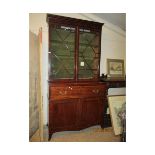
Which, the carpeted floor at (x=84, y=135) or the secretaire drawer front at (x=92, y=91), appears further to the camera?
the secretaire drawer front at (x=92, y=91)

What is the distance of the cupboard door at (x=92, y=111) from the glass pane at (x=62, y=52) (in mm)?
381

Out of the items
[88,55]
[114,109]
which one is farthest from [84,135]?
[88,55]

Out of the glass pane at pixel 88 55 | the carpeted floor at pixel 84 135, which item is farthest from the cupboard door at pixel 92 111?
the glass pane at pixel 88 55

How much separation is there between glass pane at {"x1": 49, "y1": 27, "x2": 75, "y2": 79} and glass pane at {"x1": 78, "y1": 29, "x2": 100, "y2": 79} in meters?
0.13

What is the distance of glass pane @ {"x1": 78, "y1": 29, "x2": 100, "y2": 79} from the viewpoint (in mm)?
1925

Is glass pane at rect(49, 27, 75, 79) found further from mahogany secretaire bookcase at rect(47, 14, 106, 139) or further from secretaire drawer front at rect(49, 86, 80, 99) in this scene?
secretaire drawer front at rect(49, 86, 80, 99)

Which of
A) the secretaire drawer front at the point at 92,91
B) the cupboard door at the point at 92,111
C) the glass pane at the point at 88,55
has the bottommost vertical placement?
the cupboard door at the point at 92,111

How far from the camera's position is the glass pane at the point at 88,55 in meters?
1.92

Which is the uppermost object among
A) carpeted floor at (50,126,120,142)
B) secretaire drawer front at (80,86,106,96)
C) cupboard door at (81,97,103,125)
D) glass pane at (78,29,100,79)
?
glass pane at (78,29,100,79)

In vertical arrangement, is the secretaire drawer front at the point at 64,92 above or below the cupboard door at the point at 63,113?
above

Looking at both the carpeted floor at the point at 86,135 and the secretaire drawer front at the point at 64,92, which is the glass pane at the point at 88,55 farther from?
Result: the carpeted floor at the point at 86,135

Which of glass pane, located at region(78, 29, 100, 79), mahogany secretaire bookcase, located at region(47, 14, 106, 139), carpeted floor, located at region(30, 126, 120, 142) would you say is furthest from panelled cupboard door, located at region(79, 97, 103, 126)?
glass pane, located at region(78, 29, 100, 79)
